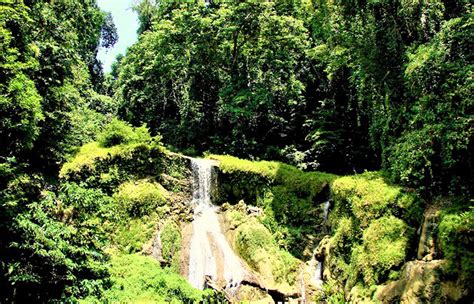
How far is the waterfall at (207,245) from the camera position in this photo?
13953 millimetres

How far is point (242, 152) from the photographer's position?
22.4 metres

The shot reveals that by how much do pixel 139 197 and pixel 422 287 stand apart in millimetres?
11322

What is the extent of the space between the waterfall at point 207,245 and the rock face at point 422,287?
548cm


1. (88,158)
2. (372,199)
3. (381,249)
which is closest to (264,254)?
(372,199)

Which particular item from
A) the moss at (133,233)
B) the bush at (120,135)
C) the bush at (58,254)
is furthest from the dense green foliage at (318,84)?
the bush at (58,254)

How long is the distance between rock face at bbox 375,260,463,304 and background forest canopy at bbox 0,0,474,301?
2.46 m

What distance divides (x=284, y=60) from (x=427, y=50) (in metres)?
11.7

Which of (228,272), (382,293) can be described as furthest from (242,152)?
(382,293)

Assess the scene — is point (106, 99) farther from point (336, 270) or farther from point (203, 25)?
point (336, 270)

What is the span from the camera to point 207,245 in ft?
50.5

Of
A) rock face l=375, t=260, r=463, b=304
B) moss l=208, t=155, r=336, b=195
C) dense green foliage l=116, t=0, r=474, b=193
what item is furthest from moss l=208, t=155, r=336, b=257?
rock face l=375, t=260, r=463, b=304

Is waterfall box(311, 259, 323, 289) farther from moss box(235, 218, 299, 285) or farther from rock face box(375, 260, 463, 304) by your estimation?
rock face box(375, 260, 463, 304)

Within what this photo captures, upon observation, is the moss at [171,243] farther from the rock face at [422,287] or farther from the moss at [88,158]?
the rock face at [422,287]

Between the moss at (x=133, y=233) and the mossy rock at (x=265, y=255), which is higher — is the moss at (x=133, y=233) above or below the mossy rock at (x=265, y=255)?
above
